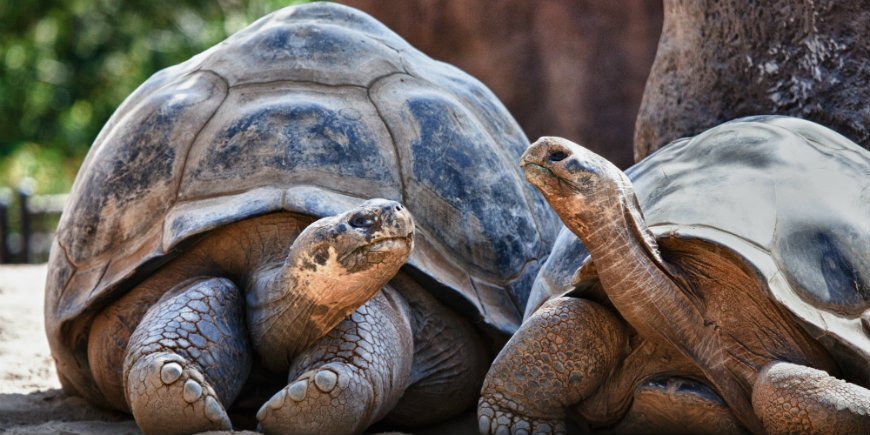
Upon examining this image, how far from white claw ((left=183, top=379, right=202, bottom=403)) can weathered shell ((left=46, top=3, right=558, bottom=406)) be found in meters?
0.57

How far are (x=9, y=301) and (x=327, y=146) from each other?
2958mm

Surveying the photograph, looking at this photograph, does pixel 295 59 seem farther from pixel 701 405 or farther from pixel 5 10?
pixel 5 10

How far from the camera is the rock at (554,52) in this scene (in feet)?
21.6

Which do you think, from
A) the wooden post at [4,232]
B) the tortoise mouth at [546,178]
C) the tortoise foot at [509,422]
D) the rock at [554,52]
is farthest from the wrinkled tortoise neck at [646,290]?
the wooden post at [4,232]

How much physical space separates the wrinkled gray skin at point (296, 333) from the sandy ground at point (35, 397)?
0.41 feet

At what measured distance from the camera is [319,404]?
2.67 m

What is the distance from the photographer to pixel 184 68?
3785 millimetres

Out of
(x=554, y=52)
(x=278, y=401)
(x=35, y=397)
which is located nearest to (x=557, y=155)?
(x=278, y=401)

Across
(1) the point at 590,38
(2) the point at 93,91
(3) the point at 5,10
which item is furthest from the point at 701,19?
(3) the point at 5,10

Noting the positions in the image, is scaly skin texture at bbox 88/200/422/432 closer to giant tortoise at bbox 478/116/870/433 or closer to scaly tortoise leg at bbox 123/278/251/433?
scaly tortoise leg at bbox 123/278/251/433

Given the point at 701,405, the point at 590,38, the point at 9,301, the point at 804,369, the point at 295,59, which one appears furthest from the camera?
the point at 590,38

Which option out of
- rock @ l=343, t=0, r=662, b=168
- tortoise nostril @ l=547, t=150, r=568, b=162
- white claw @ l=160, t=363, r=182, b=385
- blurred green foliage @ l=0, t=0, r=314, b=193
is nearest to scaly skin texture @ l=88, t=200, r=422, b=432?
white claw @ l=160, t=363, r=182, b=385

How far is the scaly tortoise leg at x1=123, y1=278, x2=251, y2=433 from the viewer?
2.61 m

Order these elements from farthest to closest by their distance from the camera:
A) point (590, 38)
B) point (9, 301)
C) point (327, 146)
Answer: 1. point (590, 38)
2. point (9, 301)
3. point (327, 146)
